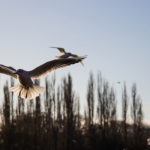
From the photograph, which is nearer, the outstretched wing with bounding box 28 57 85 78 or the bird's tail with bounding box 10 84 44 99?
the outstretched wing with bounding box 28 57 85 78

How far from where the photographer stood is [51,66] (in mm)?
6355

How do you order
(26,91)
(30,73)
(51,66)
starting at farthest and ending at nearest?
(26,91)
(30,73)
(51,66)

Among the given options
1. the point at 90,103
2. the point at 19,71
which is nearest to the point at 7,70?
the point at 19,71

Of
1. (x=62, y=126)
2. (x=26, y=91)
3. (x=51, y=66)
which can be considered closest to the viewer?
(x=51, y=66)

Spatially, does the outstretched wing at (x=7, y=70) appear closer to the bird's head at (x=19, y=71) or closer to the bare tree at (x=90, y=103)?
the bird's head at (x=19, y=71)

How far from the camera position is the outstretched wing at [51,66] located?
5.95 metres

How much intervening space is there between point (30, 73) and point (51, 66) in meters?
0.48

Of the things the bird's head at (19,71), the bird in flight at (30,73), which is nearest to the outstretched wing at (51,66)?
the bird in flight at (30,73)

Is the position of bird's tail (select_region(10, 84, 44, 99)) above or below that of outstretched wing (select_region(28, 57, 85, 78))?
below

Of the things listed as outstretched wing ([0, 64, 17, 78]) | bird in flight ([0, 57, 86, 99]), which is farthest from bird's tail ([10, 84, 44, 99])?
outstretched wing ([0, 64, 17, 78])

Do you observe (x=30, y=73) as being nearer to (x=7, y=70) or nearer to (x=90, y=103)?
(x=7, y=70)

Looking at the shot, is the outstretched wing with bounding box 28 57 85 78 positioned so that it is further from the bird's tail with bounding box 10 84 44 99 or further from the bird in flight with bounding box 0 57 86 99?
the bird's tail with bounding box 10 84 44 99

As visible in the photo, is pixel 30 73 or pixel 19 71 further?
pixel 30 73

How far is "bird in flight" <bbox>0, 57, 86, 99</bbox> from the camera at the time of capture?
6.18 m
